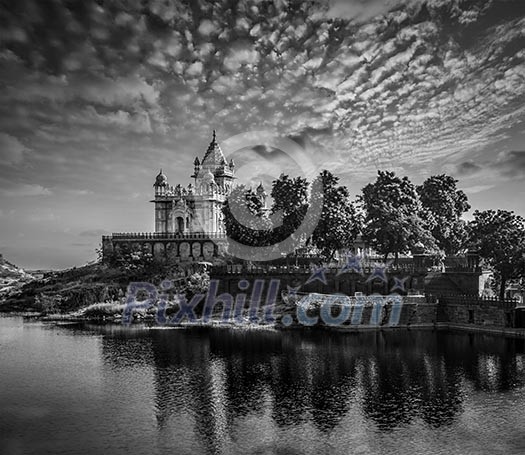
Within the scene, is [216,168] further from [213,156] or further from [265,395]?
[265,395]

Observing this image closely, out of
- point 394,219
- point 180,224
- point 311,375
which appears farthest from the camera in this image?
point 180,224

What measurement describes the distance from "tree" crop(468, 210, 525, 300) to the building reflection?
11755 mm

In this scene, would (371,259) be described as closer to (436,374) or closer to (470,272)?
(470,272)

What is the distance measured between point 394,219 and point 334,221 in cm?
933

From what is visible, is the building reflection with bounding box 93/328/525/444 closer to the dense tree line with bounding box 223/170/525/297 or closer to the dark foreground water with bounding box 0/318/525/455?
the dark foreground water with bounding box 0/318/525/455

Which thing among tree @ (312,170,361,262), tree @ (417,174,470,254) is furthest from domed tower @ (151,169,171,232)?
tree @ (417,174,470,254)

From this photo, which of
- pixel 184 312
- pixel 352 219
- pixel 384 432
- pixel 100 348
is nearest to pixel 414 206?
pixel 352 219

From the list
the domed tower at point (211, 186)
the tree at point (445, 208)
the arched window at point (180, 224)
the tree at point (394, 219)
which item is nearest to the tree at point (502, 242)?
the tree at point (394, 219)

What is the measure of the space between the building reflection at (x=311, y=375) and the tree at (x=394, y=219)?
18.3m

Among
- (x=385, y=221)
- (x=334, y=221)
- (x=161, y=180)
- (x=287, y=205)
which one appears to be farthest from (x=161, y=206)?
(x=385, y=221)

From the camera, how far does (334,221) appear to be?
285 ft

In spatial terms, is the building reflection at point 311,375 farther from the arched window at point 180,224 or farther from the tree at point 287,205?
the arched window at point 180,224

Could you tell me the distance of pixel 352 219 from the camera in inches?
3573

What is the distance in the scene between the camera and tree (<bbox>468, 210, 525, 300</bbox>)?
235 feet
